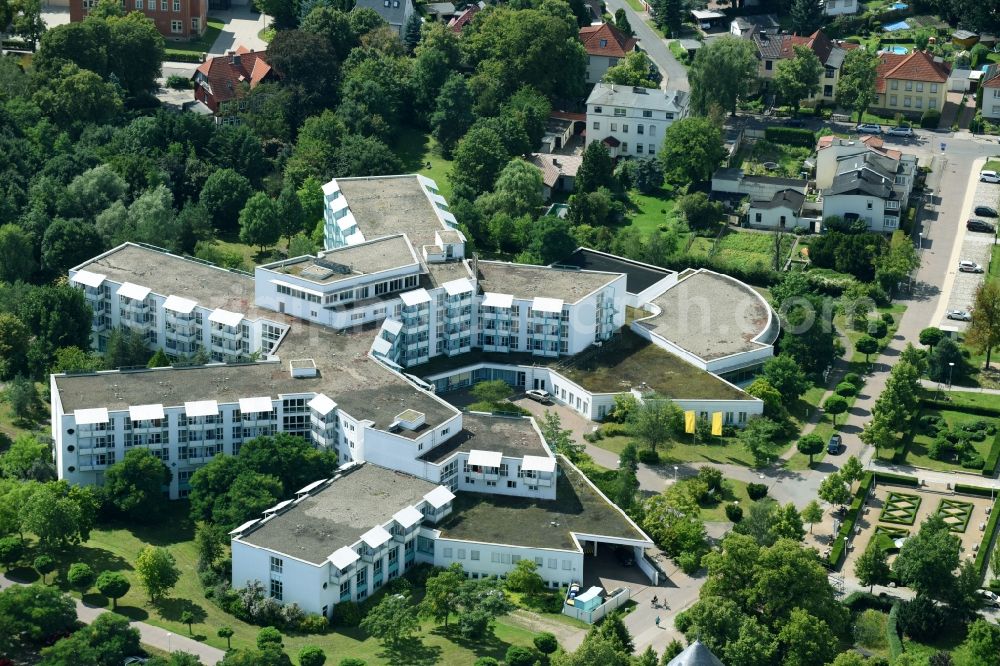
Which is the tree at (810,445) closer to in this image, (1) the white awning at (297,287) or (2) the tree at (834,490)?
(2) the tree at (834,490)

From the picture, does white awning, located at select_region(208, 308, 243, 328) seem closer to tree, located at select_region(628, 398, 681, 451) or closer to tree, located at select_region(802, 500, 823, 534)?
tree, located at select_region(628, 398, 681, 451)

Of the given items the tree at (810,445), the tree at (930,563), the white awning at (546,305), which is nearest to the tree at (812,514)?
the tree at (930,563)

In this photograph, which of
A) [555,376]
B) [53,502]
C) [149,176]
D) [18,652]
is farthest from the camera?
[149,176]

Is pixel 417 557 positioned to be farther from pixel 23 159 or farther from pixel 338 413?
pixel 23 159

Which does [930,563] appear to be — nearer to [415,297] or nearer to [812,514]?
[812,514]

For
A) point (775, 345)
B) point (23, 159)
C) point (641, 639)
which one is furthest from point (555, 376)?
point (23, 159)

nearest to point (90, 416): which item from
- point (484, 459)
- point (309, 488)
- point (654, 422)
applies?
point (309, 488)

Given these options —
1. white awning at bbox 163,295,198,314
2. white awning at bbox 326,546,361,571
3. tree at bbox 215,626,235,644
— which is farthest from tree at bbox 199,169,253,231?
tree at bbox 215,626,235,644
